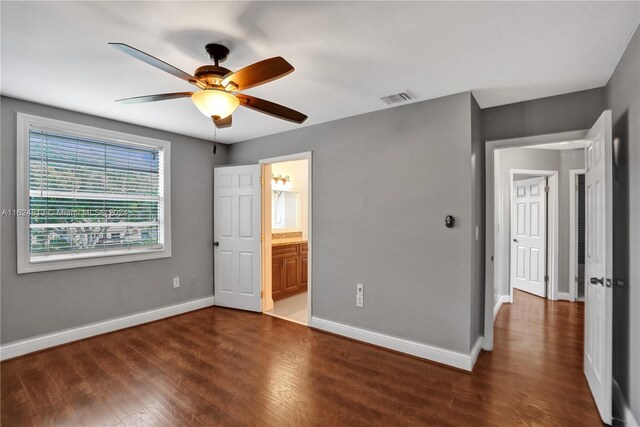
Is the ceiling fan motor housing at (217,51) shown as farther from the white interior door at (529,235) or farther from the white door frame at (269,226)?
the white interior door at (529,235)

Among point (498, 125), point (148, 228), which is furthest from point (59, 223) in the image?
point (498, 125)

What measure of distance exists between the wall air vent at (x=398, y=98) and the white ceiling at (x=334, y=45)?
0.08m

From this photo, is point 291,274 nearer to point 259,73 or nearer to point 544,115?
point 259,73

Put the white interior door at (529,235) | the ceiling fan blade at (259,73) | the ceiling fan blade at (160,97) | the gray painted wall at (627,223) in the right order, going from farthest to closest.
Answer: the white interior door at (529,235) → the ceiling fan blade at (160,97) → the gray painted wall at (627,223) → the ceiling fan blade at (259,73)

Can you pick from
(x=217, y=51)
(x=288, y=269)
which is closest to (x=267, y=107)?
(x=217, y=51)

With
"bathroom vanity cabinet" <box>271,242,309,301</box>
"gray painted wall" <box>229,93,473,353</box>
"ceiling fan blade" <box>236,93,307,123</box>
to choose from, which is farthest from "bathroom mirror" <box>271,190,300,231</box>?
"ceiling fan blade" <box>236,93,307,123</box>

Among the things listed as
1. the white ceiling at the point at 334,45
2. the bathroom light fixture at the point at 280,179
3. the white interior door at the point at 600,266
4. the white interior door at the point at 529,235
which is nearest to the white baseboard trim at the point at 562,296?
the white interior door at the point at 529,235

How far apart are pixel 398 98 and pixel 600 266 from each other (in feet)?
6.78

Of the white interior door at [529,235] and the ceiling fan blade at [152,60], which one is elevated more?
the ceiling fan blade at [152,60]

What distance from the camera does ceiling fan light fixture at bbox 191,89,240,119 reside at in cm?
188

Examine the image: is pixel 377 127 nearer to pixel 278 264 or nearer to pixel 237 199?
pixel 237 199

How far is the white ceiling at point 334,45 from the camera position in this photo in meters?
1.65

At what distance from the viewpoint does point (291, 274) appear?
5105mm

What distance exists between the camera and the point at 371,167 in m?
3.30
